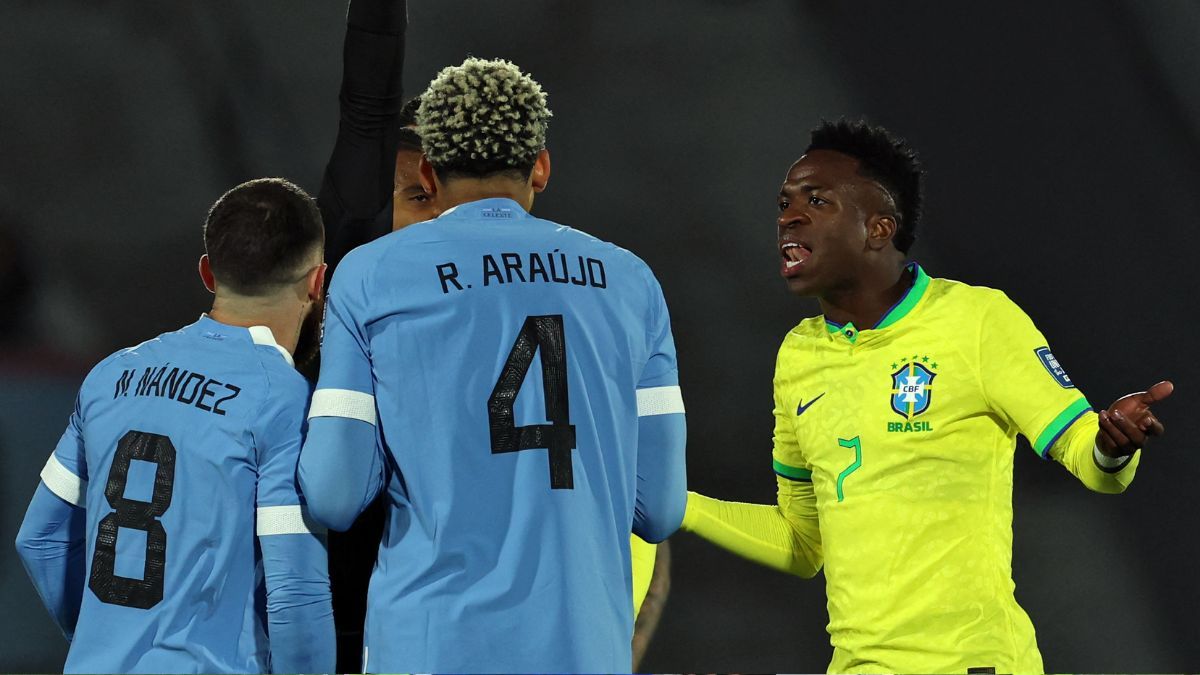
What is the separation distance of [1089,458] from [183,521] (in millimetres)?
1571

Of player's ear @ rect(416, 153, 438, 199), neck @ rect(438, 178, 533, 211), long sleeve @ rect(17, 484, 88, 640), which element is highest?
player's ear @ rect(416, 153, 438, 199)

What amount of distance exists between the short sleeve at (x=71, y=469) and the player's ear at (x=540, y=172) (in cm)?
86

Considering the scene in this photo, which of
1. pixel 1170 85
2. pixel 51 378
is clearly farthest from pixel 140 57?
pixel 1170 85

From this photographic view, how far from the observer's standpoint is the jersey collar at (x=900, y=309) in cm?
265

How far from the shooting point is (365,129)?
92.4 inches

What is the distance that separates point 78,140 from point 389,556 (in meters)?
2.91

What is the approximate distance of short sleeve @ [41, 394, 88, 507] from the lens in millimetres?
2072

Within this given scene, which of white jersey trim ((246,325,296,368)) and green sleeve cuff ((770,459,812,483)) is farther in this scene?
green sleeve cuff ((770,459,812,483))

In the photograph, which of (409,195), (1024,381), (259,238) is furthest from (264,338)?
(1024,381)

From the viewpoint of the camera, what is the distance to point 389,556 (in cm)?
172

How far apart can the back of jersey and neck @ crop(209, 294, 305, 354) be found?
12 centimetres

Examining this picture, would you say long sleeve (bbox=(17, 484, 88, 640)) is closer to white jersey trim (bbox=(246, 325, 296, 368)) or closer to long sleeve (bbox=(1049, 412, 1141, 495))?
white jersey trim (bbox=(246, 325, 296, 368))

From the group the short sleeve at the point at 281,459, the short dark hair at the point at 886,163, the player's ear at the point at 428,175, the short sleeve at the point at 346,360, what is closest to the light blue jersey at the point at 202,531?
the short sleeve at the point at 281,459

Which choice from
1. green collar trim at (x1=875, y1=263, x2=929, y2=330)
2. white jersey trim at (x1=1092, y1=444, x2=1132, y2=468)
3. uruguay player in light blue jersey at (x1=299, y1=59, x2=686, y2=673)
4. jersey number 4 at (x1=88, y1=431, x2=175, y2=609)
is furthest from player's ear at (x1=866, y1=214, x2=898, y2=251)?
jersey number 4 at (x1=88, y1=431, x2=175, y2=609)
